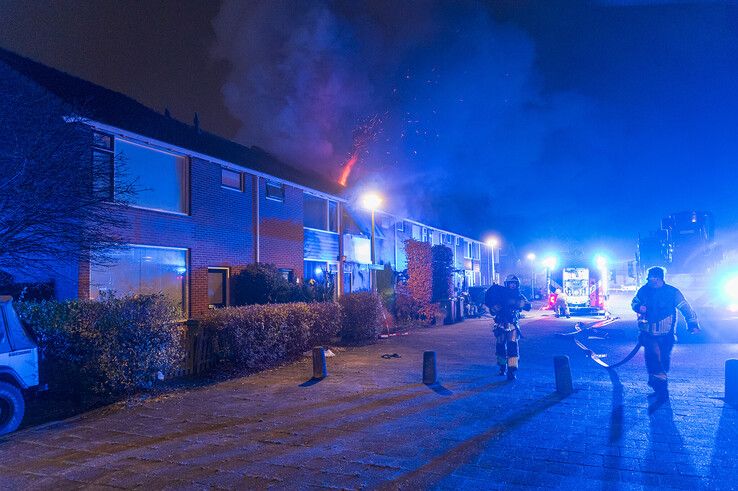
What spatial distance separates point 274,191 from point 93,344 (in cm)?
1051

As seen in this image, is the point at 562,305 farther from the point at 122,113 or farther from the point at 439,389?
the point at 122,113

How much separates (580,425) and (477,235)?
41.9 m

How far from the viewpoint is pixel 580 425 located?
5875 mm

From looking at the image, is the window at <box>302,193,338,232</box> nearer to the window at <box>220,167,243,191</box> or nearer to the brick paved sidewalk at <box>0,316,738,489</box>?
the window at <box>220,167,243,191</box>

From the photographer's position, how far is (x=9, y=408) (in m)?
6.02

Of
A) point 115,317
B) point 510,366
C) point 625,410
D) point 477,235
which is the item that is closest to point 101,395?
point 115,317

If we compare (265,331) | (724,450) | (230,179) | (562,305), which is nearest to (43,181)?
(265,331)

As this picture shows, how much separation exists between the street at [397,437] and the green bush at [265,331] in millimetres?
748

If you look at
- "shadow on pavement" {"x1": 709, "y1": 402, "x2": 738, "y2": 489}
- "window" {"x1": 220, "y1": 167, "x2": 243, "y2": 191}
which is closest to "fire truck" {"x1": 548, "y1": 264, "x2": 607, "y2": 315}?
"window" {"x1": 220, "y1": 167, "x2": 243, "y2": 191}

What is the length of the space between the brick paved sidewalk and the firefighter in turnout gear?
1.26 ft

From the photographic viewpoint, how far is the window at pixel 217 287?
14161mm

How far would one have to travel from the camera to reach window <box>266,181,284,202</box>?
16819mm

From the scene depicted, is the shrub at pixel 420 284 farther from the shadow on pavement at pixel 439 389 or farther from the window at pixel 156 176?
the shadow on pavement at pixel 439 389

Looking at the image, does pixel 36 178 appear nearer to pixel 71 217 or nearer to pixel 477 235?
pixel 71 217
